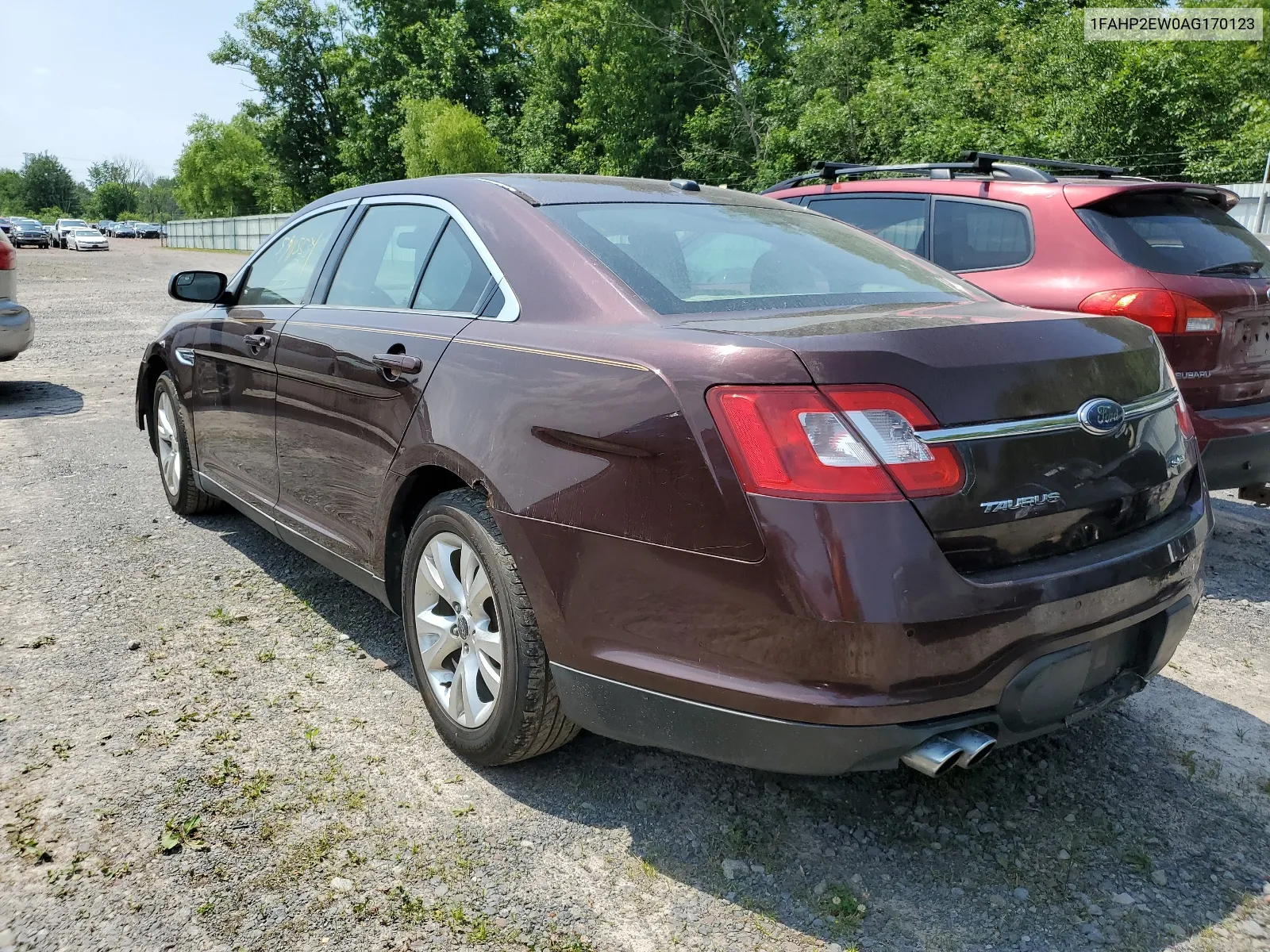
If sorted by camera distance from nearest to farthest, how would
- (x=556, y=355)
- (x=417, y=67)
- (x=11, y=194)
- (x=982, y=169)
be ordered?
(x=556, y=355) < (x=982, y=169) < (x=417, y=67) < (x=11, y=194)

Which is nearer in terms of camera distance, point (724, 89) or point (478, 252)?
point (478, 252)

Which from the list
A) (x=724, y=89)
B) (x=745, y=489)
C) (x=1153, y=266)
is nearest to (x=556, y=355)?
(x=745, y=489)

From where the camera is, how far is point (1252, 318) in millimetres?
4430

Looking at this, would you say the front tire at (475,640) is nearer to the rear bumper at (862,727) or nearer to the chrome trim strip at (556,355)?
the rear bumper at (862,727)

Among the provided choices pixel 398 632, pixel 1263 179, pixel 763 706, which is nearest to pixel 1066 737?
pixel 763 706

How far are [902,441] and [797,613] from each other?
0.40 m

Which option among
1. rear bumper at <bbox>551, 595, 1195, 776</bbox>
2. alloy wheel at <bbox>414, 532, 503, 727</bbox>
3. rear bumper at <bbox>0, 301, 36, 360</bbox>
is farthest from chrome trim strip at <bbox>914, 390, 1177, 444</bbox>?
rear bumper at <bbox>0, 301, 36, 360</bbox>

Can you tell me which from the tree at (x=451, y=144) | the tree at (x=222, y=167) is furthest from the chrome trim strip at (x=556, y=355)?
the tree at (x=222, y=167)

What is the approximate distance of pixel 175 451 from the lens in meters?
5.10

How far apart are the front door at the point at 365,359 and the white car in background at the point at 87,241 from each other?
5846 centimetres

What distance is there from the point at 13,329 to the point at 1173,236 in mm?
8825

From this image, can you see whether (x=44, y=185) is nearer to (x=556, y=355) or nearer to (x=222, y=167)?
(x=222, y=167)

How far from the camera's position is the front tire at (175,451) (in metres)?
4.89

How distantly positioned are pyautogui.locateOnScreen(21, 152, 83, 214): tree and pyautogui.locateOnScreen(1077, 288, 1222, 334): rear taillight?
149 metres
